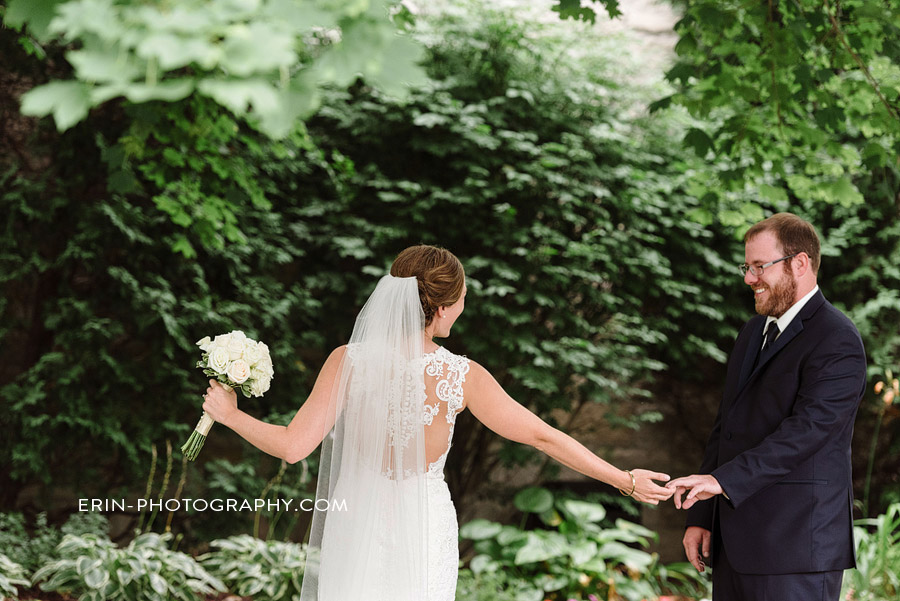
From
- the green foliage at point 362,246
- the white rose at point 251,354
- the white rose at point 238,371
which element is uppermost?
the green foliage at point 362,246

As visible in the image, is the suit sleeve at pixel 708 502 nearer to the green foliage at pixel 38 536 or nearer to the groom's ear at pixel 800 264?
the groom's ear at pixel 800 264

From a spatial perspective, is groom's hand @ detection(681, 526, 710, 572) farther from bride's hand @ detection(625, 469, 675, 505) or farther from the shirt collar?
the shirt collar

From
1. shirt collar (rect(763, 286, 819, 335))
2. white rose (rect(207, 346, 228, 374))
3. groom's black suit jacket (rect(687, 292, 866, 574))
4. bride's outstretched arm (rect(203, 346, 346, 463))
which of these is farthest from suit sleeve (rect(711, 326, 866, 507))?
white rose (rect(207, 346, 228, 374))

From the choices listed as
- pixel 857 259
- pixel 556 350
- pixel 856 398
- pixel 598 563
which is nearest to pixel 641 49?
pixel 857 259

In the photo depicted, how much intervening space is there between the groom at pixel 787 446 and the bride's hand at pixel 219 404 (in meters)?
1.66

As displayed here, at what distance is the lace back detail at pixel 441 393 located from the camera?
2.79m

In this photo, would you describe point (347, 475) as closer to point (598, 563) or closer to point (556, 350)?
point (598, 563)

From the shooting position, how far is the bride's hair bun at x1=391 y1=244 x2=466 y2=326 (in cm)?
283

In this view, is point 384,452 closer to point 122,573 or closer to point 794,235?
point 794,235

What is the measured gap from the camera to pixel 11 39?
4816mm

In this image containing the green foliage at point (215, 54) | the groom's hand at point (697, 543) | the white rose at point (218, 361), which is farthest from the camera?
the groom's hand at point (697, 543)

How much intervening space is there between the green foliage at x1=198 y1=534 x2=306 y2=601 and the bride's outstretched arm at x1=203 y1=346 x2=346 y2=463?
1.59 metres

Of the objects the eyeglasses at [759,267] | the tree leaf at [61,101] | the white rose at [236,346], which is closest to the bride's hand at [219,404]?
the white rose at [236,346]

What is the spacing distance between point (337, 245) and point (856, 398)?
381 cm
